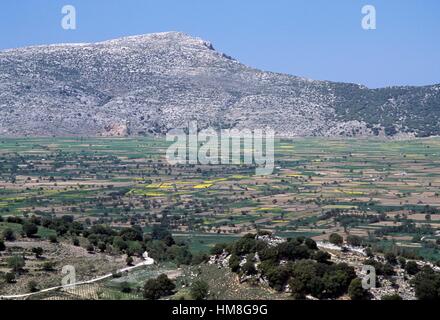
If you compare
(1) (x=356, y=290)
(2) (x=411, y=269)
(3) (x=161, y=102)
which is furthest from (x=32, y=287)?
(3) (x=161, y=102)

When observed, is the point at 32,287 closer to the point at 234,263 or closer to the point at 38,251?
the point at 38,251

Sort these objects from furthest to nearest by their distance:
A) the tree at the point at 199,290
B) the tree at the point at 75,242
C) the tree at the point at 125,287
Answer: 1. the tree at the point at 75,242
2. the tree at the point at 125,287
3. the tree at the point at 199,290

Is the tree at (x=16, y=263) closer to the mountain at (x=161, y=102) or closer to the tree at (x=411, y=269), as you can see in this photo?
the tree at (x=411, y=269)

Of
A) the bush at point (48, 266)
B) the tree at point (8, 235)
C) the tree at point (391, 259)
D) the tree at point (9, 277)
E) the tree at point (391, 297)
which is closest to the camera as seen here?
the tree at point (391, 297)

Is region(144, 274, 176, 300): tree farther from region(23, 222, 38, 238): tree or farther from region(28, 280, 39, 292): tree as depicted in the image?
region(23, 222, 38, 238): tree

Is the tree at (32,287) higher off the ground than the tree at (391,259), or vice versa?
the tree at (391,259)

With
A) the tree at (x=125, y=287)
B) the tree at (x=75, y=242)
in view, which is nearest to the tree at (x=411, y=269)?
the tree at (x=125, y=287)

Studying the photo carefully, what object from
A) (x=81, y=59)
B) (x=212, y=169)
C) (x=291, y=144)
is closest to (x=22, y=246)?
(x=212, y=169)
